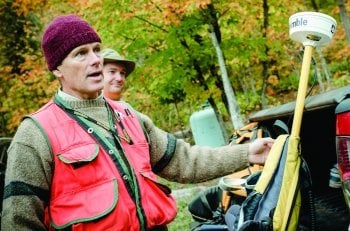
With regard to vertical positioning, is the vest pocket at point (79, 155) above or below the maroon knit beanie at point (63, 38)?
below

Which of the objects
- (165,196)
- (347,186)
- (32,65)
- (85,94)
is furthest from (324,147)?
(32,65)

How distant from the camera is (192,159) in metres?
2.65

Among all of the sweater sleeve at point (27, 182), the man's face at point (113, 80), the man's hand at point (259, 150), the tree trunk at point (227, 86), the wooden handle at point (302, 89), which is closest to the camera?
the sweater sleeve at point (27, 182)

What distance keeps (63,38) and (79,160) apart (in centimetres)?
66

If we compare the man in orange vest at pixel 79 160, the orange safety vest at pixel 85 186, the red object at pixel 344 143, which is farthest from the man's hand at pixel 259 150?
the orange safety vest at pixel 85 186

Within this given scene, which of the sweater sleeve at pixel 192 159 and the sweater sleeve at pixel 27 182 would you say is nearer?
the sweater sleeve at pixel 27 182

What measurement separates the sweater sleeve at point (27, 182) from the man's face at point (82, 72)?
37 centimetres

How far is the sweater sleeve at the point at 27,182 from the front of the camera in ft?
6.35

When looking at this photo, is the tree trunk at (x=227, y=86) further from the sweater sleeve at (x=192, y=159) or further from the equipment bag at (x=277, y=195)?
the equipment bag at (x=277, y=195)

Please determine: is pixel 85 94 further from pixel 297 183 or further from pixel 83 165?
pixel 297 183

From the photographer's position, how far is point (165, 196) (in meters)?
2.30

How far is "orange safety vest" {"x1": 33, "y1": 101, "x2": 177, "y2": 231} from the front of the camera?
1.97m

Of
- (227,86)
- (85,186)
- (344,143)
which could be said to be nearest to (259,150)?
(344,143)

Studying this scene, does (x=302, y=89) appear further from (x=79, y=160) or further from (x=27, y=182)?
(x=27, y=182)
